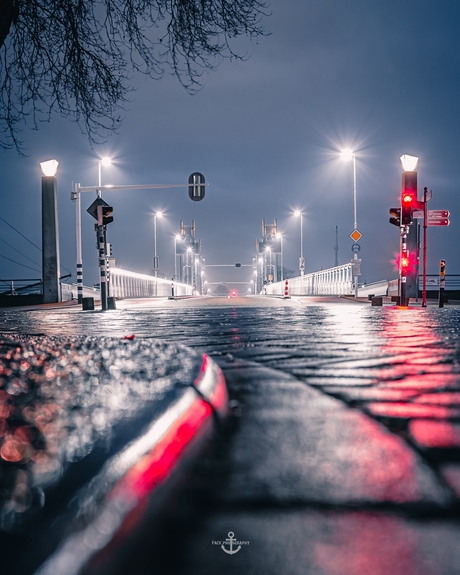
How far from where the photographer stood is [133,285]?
33281mm

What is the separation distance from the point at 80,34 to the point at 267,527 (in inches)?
278

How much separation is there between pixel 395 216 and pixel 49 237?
1363 centimetres

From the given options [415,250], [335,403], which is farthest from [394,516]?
[415,250]

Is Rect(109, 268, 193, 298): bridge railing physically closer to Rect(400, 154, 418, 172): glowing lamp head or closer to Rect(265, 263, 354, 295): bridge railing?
Rect(265, 263, 354, 295): bridge railing

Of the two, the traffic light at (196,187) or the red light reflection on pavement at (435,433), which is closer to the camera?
the red light reflection on pavement at (435,433)

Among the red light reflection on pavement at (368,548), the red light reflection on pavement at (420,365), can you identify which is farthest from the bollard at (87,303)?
the red light reflection on pavement at (368,548)

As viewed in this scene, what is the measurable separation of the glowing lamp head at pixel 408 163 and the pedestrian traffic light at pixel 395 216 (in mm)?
5997

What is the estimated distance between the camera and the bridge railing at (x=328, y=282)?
3077 centimetres

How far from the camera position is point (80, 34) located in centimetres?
646

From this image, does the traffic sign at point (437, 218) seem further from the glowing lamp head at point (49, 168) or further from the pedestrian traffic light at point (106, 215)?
the glowing lamp head at point (49, 168)

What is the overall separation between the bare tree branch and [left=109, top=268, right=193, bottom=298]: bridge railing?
1698 cm

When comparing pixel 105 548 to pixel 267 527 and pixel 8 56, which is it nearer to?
pixel 267 527

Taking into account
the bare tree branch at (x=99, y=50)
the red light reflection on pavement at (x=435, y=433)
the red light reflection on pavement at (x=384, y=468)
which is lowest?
the red light reflection on pavement at (x=435, y=433)

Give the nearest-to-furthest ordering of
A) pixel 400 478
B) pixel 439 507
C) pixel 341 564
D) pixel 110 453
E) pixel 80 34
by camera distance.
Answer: pixel 341 564, pixel 110 453, pixel 439 507, pixel 400 478, pixel 80 34
